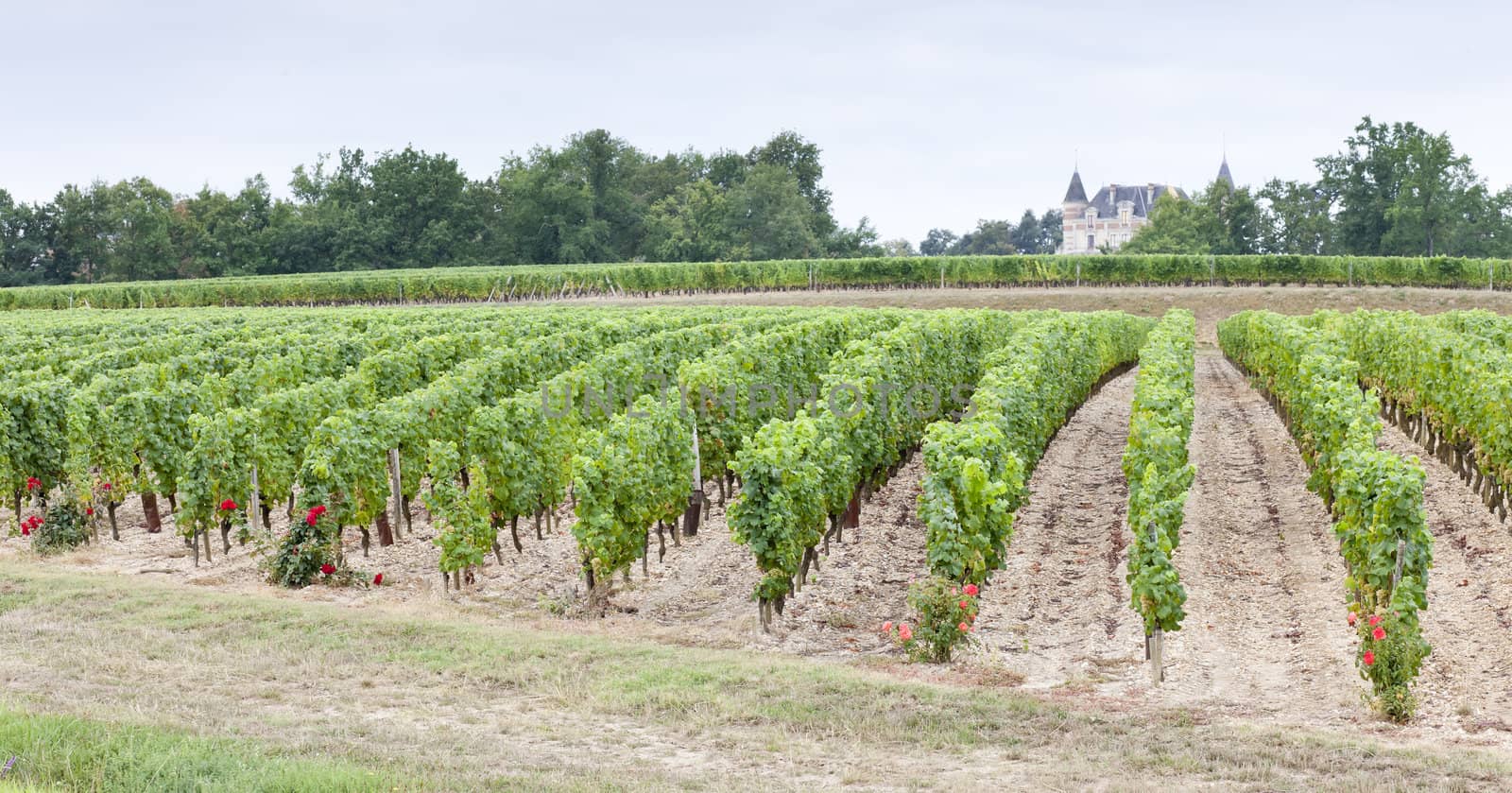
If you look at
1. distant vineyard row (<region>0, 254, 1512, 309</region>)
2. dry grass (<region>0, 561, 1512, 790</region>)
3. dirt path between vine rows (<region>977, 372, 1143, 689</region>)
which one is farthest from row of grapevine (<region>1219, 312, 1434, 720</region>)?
distant vineyard row (<region>0, 254, 1512, 309</region>)

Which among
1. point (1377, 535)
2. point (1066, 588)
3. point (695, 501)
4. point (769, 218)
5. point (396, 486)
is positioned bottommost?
point (1066, 588)

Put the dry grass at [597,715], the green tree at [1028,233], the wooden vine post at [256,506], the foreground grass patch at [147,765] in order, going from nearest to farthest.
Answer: the foreground grass patch at [147,765] < the dry grass at [597,715] < the wooden vine post at [256,506] < the green tree at [1028,233]

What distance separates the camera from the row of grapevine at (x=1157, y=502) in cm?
1105

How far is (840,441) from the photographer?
1537 centimetres

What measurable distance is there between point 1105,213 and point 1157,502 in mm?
161536

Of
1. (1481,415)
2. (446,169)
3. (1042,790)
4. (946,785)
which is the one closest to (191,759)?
(946,785)

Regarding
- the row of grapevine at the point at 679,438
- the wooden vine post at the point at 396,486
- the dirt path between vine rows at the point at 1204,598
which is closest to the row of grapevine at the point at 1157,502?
the dirt path between vine rows at the point at 1204,598

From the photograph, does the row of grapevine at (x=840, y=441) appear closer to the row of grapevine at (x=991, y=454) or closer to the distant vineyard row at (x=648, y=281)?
the row of grapevine at (x=991, y=454)

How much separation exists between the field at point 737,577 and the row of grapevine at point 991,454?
0.19ft

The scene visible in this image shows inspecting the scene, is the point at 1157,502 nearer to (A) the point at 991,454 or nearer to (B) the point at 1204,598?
(B) the point at 1204,598

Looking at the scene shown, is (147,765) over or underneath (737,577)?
over

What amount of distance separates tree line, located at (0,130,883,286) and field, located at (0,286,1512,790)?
71.4 meters

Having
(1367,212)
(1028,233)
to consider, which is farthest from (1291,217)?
(1028,233)

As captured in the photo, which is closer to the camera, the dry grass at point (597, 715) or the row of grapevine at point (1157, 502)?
the dry grass at point (597, 715)
